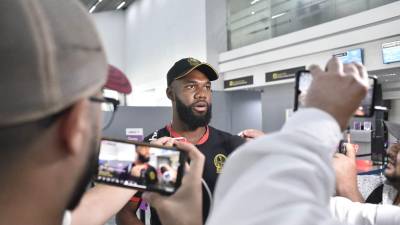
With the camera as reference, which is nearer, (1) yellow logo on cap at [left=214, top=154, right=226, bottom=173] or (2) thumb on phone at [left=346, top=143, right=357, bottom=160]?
(2) thumb on phone at [left=346, top=143, right=357, bottom=160]

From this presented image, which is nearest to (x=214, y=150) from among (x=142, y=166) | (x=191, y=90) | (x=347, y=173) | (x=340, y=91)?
(x=191, y=90)

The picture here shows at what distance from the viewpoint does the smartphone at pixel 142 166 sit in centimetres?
95

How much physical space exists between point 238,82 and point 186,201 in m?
8.54

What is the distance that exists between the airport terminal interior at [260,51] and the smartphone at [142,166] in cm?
351

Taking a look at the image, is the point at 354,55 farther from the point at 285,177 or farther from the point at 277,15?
the point at 285,177

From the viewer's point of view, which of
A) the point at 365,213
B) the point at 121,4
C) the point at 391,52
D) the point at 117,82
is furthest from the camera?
the point at 121,4

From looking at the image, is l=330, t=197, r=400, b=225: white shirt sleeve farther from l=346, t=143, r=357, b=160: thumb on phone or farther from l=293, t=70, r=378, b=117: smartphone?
l=293, t=70, r=378, b=117: smartphone

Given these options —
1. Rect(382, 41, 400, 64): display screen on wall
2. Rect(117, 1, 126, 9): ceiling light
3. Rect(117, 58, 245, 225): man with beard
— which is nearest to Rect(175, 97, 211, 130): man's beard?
Rect(117, 58, 245, 225): man with beard

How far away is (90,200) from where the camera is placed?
1.29 meters

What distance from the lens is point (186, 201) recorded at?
3.07 ft

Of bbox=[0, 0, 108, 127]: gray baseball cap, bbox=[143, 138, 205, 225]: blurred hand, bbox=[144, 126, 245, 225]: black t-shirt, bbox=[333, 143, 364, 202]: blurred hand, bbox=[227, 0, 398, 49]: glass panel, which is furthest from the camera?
bbox=[227, 0, 398, 49]: glass panel

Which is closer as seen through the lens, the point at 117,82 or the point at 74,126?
the point at 74,126

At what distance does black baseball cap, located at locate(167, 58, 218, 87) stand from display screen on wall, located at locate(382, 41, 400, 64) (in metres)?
4.70

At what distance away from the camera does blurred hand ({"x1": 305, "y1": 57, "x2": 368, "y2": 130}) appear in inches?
29.2
